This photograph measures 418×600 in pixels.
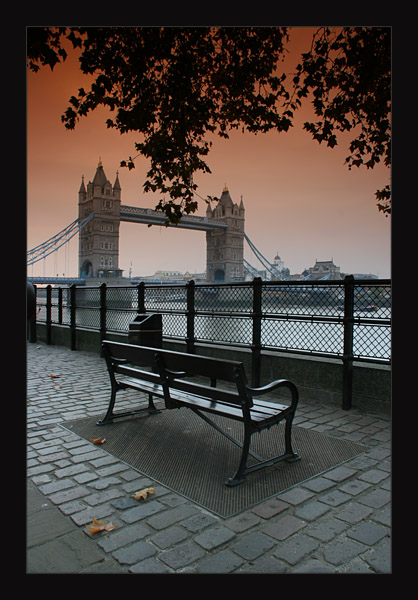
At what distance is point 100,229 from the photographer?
2149 inches

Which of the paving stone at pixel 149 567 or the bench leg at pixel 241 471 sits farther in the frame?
the bench leg at pixel 241 471

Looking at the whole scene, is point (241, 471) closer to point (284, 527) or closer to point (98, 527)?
point (284, 527)

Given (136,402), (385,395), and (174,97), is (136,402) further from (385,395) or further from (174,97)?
(174,97)

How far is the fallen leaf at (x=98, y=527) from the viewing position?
7.07 ft

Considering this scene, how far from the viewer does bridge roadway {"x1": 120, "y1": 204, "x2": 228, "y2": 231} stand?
154 ft

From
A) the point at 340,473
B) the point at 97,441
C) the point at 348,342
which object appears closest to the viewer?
the point at 340,473

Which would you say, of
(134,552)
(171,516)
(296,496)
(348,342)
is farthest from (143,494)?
(348,342)

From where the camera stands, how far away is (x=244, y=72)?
3330 mm

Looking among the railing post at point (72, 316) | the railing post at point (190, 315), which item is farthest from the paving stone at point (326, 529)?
the railing post at point (72, 316)

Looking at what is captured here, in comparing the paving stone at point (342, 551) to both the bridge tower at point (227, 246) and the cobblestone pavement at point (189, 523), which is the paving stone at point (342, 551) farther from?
the bridge tower at point (227, 246)

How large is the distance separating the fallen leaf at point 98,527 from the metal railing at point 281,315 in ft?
9.61

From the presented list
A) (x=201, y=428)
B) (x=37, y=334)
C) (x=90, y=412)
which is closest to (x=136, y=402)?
(x=90, y=412)

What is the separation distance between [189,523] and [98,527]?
457mm

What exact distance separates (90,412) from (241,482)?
2181 millimetres
